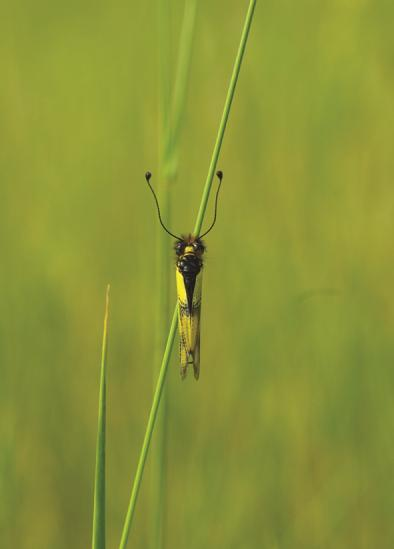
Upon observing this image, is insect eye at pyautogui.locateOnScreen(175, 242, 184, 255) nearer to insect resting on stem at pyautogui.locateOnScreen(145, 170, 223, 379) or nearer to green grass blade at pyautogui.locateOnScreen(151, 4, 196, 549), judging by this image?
insect resting on stem at pyautogui.locateOnScreen(145, 170, 223, 379)

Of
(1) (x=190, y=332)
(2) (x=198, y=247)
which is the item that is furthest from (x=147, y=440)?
(2) (x=198, y=247)

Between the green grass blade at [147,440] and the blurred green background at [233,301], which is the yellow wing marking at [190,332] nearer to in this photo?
the blurred green background at [233,301]

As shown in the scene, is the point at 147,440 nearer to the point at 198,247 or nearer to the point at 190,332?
the point at 190,332

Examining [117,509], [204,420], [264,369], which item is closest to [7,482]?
[117,509]

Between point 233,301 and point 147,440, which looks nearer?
point 147,440

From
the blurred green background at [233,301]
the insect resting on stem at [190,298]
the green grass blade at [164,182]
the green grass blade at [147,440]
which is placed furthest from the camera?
the blurred green background at [233,301]

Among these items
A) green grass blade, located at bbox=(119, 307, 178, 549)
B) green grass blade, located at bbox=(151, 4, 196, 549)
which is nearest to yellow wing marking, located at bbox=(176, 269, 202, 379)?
green grass blade, located at bbox=(151, 4, 196, 549)

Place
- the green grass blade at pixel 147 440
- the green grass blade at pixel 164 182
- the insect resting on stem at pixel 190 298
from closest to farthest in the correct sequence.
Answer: the green grass blade at pixel 147 440 → the green grass blade at pixel 164 182 → the insect resting on stem at pixel 190 298

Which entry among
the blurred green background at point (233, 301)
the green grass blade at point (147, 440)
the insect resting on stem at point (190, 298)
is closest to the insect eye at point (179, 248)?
the insect resting on stem at point (190, 298)

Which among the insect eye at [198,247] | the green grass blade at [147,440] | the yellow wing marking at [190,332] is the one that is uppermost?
the insect eye at [198,247]
